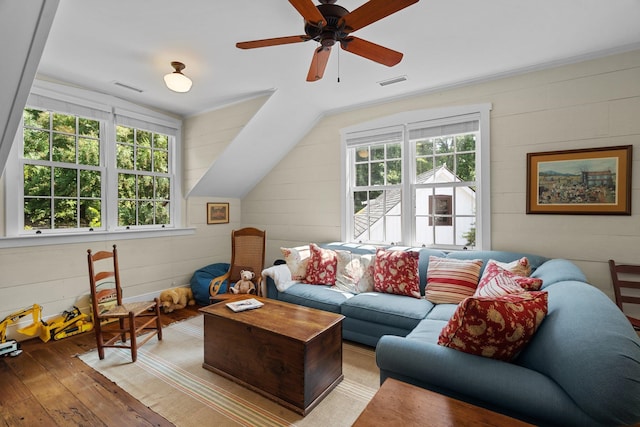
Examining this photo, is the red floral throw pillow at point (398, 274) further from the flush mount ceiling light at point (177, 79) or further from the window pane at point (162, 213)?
the window pane at point (162, 213)

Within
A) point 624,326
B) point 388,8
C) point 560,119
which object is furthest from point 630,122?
point 388,8

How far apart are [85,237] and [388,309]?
11.3 feet

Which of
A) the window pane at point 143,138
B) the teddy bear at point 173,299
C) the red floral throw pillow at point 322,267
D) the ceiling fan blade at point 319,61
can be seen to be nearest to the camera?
the ceiling fan blade at point 319,61

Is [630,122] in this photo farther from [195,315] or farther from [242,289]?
[195,315]

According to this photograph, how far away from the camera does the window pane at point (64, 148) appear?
3.36 metres

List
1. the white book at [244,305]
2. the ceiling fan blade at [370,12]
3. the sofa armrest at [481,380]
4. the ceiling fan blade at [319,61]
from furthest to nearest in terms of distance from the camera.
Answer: the white book at [244,305] → the ceiling fan blade at [319,61] → the ceiling fan blade at [370,12] → the sofa armrest at [481,380]

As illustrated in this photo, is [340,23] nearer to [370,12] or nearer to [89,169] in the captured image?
[370,12]

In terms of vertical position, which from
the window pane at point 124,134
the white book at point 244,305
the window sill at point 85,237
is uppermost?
the window pane at point 124,134

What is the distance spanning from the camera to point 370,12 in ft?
5.37

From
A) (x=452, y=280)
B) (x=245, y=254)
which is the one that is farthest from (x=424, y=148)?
(x=245, y=254)

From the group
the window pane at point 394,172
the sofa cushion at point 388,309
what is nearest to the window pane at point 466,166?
the window pane at point 394,172

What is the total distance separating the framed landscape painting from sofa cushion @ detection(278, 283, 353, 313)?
6.87 ft

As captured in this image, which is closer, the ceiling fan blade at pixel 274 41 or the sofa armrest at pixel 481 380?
the sofa armrest at pixel 481 380

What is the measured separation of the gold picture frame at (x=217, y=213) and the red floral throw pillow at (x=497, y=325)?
4.12 m
